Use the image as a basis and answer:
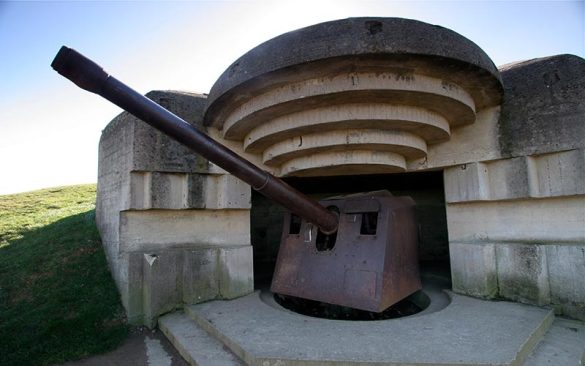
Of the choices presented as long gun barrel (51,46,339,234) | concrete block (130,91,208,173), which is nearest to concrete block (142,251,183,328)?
concrete block (130,91,208,173)

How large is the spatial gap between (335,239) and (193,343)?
2190 mm

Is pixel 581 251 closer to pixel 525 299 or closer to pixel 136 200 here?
pixel 525 299

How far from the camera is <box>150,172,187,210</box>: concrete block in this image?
4.62 m

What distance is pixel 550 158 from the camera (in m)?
4.09

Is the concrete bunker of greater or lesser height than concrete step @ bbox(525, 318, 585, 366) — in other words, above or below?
above

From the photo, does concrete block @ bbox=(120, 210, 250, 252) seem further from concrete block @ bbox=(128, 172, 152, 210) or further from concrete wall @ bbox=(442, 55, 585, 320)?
concrete wall @ bbox=(442, 55, 585, 320)

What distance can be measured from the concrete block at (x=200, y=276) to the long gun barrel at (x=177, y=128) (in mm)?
1550

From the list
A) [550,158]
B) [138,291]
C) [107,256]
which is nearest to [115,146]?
[107,256]

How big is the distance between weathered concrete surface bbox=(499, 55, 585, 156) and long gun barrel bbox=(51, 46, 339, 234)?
98.7 inches

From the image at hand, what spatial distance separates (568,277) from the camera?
3869 millimetres

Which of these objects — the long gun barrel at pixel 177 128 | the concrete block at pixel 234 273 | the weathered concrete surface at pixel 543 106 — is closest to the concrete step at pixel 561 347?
the weathered concrete surface at pixel 543 106

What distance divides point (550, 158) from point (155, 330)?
17.2 ft

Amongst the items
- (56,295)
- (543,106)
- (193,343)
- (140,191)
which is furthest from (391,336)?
(56,295)

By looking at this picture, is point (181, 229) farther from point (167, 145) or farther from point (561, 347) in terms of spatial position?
point (561, 347)
